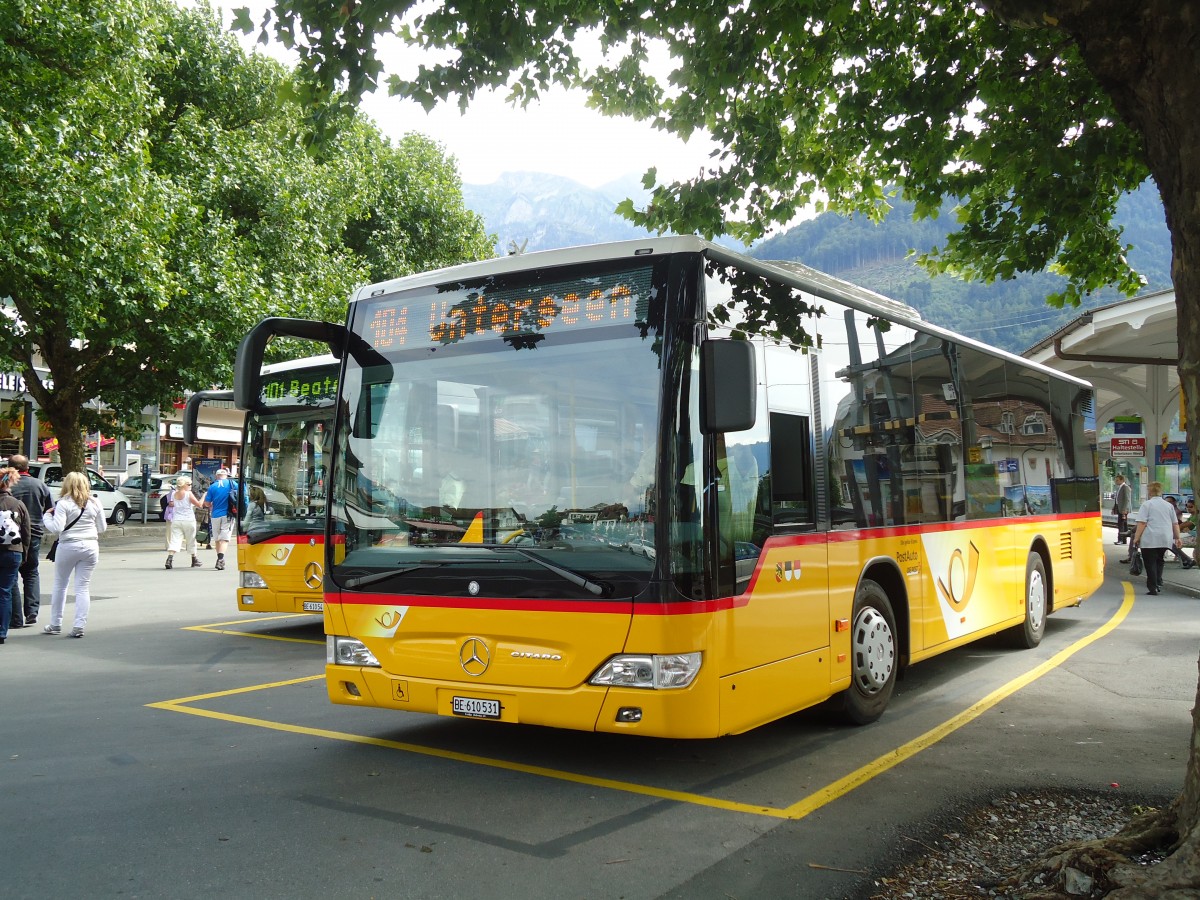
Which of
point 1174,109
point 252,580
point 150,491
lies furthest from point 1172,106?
point 150,491

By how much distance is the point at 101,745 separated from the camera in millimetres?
6598

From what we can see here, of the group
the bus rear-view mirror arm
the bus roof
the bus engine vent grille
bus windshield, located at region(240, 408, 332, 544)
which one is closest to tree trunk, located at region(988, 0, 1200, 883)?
the bus roof

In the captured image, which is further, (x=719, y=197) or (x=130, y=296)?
(x=130, y=296)

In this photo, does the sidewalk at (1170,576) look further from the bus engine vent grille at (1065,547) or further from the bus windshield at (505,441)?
the bus windshield at (505,441)

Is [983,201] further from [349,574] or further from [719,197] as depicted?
[349,574]

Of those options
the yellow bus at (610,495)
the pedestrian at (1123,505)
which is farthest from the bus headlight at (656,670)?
the pedestrian at (1123,505)

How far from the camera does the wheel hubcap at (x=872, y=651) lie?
6.95m

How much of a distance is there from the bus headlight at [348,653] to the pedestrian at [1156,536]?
1464cm

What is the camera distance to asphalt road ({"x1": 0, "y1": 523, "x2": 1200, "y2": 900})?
4.37 meters

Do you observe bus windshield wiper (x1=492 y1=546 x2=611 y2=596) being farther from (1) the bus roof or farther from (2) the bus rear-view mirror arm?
(2) the bus rear-view mirror arm

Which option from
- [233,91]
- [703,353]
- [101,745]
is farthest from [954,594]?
[233,91]

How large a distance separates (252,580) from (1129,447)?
1033 inches

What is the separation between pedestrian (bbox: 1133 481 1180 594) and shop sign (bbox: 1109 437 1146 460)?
13036 millimetres

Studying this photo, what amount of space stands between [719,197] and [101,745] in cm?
713
